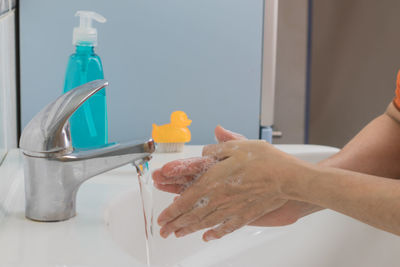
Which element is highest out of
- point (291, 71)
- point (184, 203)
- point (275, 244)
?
point (291, 71)

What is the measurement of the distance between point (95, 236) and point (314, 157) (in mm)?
482

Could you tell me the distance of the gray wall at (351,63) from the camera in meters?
1.83

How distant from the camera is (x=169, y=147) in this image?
0.81 metres

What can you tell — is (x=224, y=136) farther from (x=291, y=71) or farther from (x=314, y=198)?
(x=291, y=71)

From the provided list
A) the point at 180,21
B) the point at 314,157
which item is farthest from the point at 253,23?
the point at 314,157

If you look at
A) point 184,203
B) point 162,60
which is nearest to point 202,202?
point 184,203

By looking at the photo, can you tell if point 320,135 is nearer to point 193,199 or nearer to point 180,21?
point 180,21

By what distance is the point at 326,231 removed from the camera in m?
0.75

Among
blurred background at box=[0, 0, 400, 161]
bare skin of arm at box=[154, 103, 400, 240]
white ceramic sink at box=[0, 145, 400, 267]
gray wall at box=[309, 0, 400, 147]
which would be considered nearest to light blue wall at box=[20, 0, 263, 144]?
blurred background at box=[0, 0, 400, 161]

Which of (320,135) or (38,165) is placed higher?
(38,165)

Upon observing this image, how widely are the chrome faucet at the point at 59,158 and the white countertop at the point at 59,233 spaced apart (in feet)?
0.07

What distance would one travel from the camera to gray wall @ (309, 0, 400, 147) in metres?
1.83

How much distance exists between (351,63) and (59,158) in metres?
1.63

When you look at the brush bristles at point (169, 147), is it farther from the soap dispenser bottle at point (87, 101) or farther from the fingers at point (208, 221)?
the fingers at point (208, 221)
